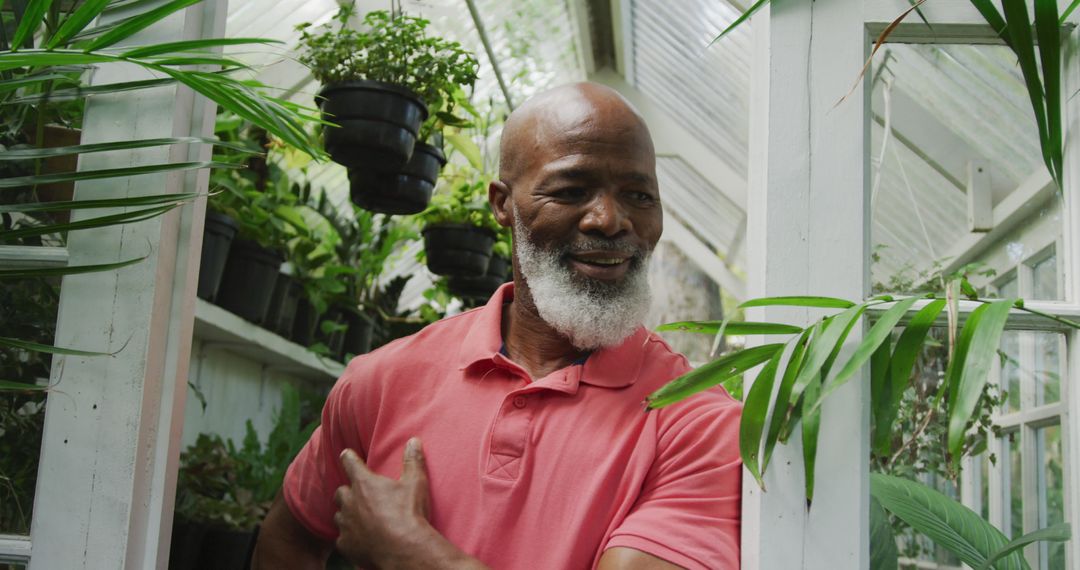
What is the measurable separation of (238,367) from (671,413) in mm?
4025

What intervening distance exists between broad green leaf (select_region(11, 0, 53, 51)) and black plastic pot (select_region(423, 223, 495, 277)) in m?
2.96

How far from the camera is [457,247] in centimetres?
423

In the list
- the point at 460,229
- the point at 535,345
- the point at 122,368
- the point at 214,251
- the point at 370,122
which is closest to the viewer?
the point at 122,368

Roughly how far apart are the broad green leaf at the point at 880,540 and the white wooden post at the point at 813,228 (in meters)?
0.03

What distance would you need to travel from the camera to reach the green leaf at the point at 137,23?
4.29 feet

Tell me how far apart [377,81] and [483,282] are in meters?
2.15

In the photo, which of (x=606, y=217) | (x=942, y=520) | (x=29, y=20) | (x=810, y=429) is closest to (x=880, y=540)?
(x=942, y=520)

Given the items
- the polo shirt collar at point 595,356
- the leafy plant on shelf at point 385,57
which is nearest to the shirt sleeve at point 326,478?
the polo shirt collar at point 595,356

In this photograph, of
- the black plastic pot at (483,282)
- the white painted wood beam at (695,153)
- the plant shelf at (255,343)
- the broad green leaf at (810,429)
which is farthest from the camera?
the white painted wood beam at (695,153)

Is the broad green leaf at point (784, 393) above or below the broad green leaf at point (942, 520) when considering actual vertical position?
above

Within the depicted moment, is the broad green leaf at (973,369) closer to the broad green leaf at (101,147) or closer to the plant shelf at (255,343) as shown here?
the broad green leaf at (101,147)

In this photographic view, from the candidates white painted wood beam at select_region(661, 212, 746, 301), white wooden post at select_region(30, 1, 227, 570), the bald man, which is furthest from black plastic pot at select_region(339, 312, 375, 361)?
white painted wood beam at select_region(661, 212, 746, 301)

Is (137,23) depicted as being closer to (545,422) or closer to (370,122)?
(545,422)

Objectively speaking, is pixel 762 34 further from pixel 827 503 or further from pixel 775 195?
pixel 827 503
